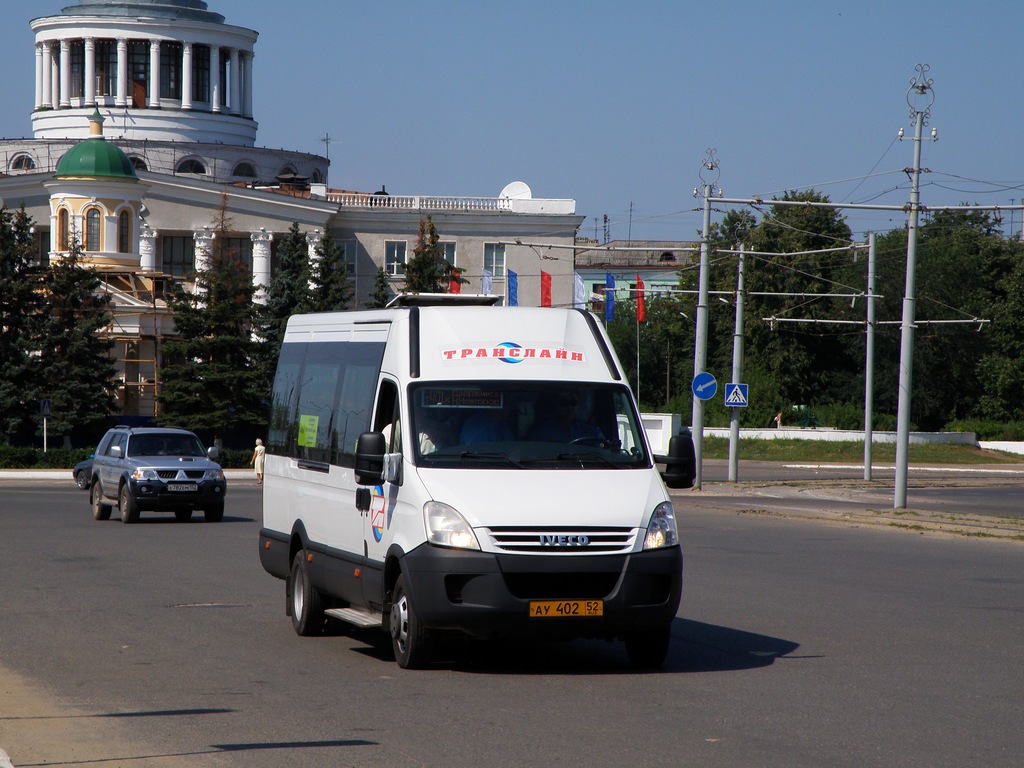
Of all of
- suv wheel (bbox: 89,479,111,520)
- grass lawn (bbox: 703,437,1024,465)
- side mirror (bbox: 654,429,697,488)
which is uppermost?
side mirror (bbox: 654,429,697,488)

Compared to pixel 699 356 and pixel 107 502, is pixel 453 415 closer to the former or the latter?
pixel 107 502

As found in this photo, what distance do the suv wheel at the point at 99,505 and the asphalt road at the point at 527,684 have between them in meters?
11.8

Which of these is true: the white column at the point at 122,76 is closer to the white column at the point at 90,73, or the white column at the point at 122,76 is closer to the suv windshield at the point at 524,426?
the white column at the point at 90,73

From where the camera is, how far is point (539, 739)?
26.2 ft

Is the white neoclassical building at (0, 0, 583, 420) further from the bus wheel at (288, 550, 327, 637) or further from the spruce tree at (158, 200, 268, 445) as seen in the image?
the bus wheel at (288, 550, 327, 637)

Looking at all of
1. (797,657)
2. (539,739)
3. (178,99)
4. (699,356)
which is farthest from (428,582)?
(178,99)

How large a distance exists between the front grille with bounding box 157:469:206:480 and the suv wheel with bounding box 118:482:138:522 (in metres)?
0.64

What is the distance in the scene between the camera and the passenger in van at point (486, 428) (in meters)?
10.7

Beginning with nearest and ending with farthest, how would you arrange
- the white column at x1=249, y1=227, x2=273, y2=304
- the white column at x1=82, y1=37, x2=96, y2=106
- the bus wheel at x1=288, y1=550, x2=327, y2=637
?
the bus wheel at x1=288, y1=550, x2=327, y2=637
the white column at x1=249, y1=227, x2=273, y2=304
the white column at x1=82, y1=37, x2=96, y2=106

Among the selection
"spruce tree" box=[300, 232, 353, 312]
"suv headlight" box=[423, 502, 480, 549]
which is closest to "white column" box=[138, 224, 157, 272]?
"spruce tree" box=[300, 232, 353, 312]

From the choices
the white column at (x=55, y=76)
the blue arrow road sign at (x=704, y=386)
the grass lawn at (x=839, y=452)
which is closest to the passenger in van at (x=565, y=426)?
the blue arrow road sign at (x=704, y=386)

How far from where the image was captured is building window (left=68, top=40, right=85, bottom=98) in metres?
96.8

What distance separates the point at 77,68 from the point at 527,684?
94.3 metres

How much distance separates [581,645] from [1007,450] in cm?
6733
